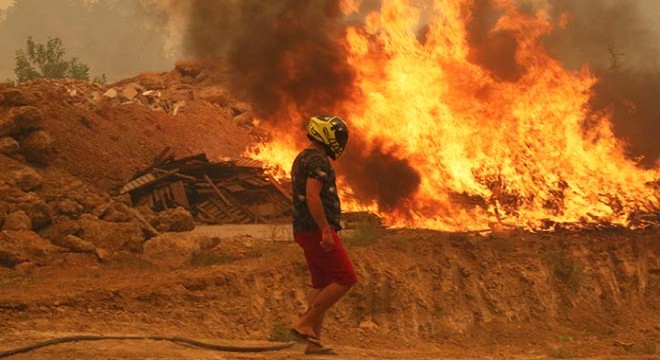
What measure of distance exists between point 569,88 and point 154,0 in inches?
499

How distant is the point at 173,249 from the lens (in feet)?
Answer: 38.5

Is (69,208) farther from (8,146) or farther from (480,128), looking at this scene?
(480,128)

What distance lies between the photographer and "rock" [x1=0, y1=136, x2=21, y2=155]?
14.3 meters

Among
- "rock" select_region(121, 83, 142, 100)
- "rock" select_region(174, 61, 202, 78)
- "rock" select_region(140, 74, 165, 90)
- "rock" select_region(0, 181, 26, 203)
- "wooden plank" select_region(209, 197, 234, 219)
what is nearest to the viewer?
"rock" select_region(0, 181, 26, 203)

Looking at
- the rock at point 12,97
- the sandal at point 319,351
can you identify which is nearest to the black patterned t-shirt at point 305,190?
the sandal at point 319,351

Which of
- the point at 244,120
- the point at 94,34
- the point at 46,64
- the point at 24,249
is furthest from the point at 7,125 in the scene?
the point at 94,34

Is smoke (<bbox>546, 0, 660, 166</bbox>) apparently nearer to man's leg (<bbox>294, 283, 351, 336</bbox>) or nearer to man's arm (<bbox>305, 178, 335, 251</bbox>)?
man's leg (<bbox>294, 283, 351, 336</bbox>)

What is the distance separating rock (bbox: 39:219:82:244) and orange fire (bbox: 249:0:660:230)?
521 centimetres

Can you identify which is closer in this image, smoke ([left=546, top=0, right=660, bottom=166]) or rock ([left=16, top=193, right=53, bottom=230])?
rock ([left=16, top=193, right=53, bottom=230])

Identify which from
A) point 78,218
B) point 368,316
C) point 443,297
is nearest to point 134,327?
point 368,316

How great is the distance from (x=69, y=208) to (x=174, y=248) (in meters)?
2.23

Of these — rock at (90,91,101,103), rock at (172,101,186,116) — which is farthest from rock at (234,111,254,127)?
rock at (90,91,101,103)

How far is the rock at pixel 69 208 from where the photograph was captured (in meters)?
12.7

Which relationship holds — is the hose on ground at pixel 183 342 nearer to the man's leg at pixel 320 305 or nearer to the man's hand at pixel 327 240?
the man's leg at pixel 320 305
